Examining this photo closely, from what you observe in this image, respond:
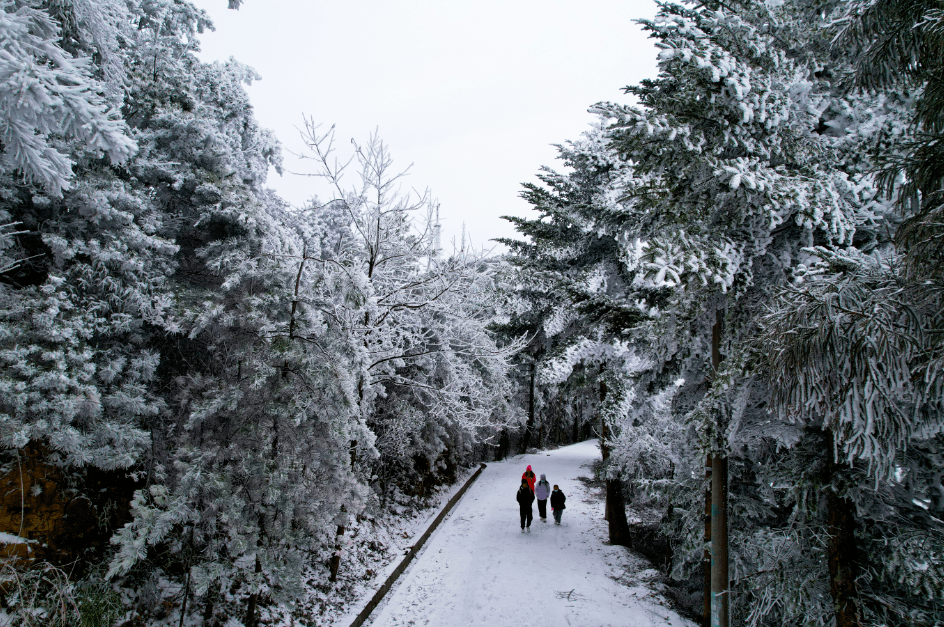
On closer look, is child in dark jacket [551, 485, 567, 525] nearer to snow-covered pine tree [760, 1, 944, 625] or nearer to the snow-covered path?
the snow-covered path

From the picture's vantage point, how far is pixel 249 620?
232 inches

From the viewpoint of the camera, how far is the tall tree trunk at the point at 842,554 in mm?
4473

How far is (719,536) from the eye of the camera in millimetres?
5855

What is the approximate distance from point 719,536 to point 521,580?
4574mm

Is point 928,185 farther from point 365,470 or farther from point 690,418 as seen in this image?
point 365,470

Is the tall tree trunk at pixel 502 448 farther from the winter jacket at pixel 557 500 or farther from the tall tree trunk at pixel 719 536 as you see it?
the tall tree trunk at pixel 719 536

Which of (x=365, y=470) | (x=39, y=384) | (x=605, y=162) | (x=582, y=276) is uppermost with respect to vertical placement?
(x=605, y=162)

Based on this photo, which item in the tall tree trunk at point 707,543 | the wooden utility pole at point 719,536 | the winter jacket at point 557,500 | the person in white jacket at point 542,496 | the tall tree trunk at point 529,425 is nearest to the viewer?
the wooden utility pole at point 719,536

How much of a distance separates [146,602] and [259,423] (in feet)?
9.16

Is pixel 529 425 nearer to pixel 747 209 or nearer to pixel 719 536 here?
pixel 719 536

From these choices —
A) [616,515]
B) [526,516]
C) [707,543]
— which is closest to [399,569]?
[526,516]

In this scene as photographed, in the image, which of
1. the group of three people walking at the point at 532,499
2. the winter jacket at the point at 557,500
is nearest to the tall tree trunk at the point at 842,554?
the group of three people walking at the point at 532,499

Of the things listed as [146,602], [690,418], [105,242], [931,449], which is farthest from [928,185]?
[105,242]

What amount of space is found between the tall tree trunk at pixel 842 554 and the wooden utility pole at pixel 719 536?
3.55ft
